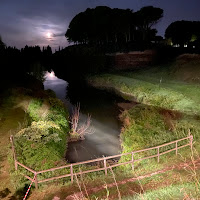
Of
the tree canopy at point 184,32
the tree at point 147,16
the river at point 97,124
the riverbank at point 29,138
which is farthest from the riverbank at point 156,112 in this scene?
the tree canopy at point 184,32

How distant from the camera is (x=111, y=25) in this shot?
228ft

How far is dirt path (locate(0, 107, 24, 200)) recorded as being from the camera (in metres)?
9.68

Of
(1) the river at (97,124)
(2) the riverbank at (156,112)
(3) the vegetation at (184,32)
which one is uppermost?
(3) the vegetation at (184,32)

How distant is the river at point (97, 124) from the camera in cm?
1659

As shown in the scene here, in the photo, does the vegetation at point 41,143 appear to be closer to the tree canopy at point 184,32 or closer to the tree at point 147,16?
the tree at point 147,16

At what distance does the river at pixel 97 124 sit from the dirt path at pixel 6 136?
4.48 metres

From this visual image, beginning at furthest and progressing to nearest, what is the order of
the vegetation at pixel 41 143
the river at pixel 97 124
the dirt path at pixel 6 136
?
the river at pixel 97 124 < the vegetation at pixel 41 143 < the dirt path at pixel 6 136

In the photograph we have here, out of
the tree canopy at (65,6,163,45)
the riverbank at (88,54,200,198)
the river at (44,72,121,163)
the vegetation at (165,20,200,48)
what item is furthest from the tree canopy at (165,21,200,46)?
the river at (44,72,121,163)

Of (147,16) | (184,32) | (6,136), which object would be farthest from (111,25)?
(6,136)

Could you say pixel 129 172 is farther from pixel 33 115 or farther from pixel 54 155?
pixel 33 115

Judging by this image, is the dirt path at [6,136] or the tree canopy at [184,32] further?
the tree canopy at [184,32]

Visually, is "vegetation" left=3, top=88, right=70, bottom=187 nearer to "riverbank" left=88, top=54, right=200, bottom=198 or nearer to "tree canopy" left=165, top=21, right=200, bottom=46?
"riverbank" left=88, top=54, right=200, bottom=198

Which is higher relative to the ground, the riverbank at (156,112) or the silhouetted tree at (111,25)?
the silhouetted tree at (111,25)

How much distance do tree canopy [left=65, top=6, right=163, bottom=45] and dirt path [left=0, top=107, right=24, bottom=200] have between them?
168 feet
